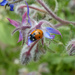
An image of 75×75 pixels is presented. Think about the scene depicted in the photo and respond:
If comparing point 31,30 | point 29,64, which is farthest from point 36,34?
point 29,64

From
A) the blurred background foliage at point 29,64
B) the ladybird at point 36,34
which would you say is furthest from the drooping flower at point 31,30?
the blurred background foliage at point 29,64

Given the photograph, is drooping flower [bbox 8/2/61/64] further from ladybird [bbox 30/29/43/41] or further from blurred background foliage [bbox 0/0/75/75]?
blurred background foliage [bbox 0/0/75/75]

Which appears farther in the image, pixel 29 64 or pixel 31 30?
pixel 29 64

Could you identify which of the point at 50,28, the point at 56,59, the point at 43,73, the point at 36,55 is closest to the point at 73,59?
the point at 56,59

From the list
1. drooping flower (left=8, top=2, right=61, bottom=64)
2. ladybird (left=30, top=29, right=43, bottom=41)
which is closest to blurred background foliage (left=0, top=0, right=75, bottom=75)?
drooping flower (left=8, top=2, right=61, bottom=64)

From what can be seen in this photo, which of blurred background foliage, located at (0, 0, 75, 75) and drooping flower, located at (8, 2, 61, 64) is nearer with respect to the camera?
drooping flower, located at (8, 2, 61, 64)

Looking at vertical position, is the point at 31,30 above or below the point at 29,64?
above

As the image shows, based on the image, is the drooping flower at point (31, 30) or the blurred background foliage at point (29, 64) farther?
the blurred background foliage at point (29, 64)

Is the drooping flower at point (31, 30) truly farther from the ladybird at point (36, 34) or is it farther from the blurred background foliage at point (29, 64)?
the blurred background foliage at point (29, 64)

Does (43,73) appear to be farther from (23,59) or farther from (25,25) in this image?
(25,25)

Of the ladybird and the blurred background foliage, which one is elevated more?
the ladybird

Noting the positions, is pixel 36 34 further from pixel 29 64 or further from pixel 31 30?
pixel 29 64

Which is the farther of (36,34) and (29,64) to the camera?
(29,64)
